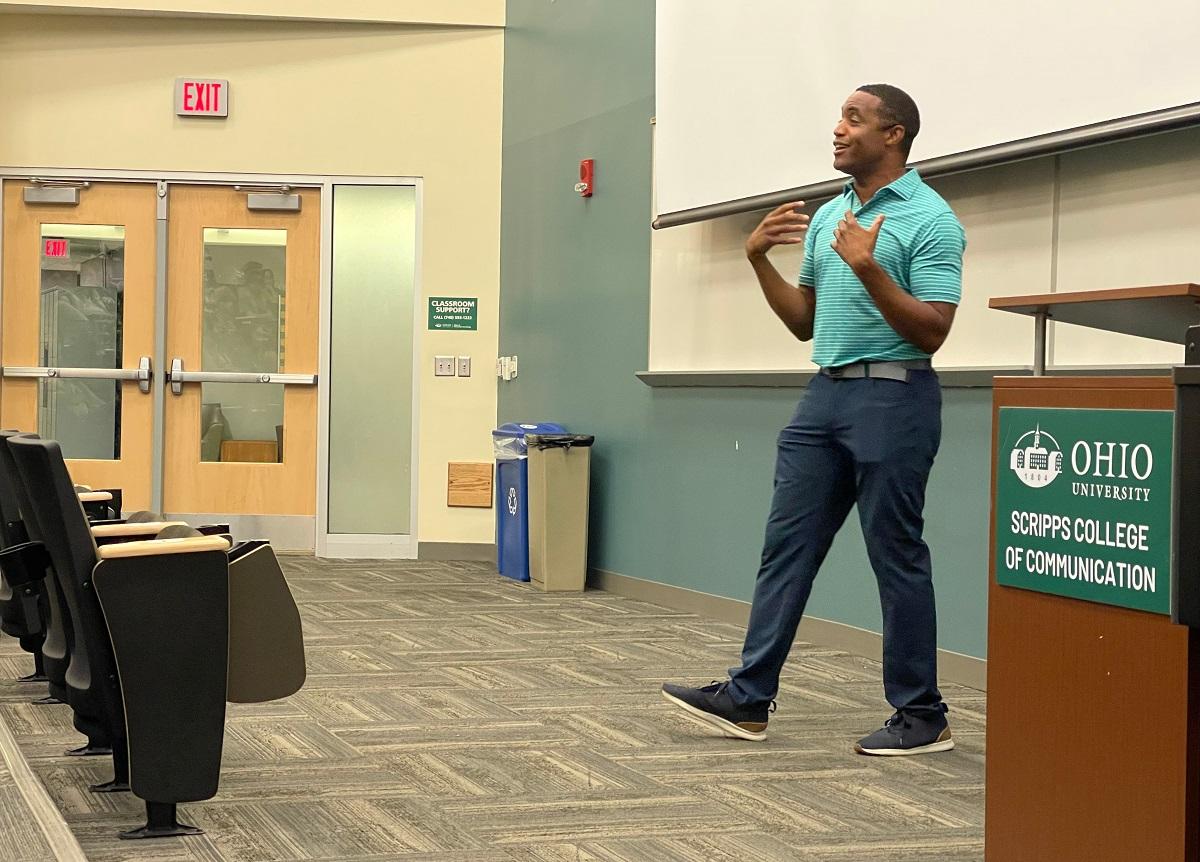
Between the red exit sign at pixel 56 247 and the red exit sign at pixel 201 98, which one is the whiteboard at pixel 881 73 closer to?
the red exit sign at pixel 201 98

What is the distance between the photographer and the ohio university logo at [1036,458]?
6.64 ft

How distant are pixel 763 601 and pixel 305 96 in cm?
550

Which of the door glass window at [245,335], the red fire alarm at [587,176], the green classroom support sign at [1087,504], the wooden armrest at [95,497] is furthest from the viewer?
the door glass window at [245,335]

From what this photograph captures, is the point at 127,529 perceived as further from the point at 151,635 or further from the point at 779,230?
the point at 779,230

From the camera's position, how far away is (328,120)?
8.04m

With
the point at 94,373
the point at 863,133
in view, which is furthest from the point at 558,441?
the point at 863,133

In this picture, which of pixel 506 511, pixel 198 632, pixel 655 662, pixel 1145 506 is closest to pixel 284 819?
pixel 198 632

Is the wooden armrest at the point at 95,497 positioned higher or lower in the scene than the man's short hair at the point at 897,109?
lower

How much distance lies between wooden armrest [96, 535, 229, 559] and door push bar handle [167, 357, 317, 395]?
Result: 5.49 meters

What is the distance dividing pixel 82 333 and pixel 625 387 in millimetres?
3276

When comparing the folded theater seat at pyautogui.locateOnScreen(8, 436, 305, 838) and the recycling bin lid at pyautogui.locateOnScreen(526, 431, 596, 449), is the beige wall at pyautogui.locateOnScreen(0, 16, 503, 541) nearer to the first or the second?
the recycling bin lid at pyautogui.locateOnScreen(526, 431, 596, 449)

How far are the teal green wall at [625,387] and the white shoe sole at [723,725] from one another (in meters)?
1.11

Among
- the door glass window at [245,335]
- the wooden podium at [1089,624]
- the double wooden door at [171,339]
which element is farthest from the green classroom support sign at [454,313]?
the wooden podium at [1089,624]

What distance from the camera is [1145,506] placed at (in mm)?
1869
